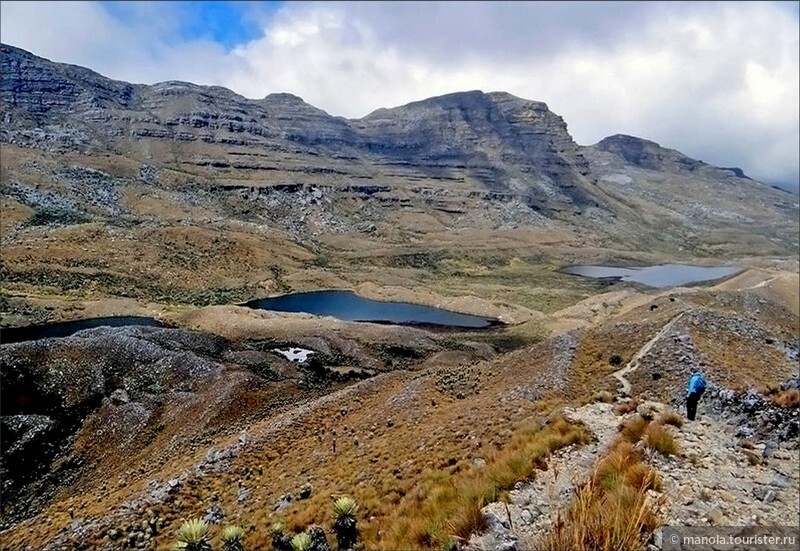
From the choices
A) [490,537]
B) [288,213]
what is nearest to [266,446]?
[490,537]

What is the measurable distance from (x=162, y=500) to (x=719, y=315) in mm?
27110

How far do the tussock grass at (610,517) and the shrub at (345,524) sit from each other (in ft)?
19.1

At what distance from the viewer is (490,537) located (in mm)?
8242

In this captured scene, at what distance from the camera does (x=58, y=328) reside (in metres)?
56.5

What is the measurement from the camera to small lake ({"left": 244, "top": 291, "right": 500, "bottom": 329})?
244 feet

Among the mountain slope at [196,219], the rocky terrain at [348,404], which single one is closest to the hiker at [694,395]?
the rocky terrain at [348,404]

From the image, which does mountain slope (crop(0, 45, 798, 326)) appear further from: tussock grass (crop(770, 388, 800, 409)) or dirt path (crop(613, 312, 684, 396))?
tussock grass (crop(770, 388, 800, 409))

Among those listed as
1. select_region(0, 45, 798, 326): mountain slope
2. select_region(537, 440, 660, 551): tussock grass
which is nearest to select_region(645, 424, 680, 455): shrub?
select_region(537, 440, 660, 551): tussock grass

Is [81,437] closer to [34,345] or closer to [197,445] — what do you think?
[197,445]

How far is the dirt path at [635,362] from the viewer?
1970 cm

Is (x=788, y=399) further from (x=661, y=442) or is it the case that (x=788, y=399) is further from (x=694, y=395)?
(x=661, y=442)

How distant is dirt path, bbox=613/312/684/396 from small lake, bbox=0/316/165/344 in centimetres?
5367

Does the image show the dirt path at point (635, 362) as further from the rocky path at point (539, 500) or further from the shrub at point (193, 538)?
the shrub at point (193, 538)

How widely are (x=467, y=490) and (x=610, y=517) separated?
15.0ft
